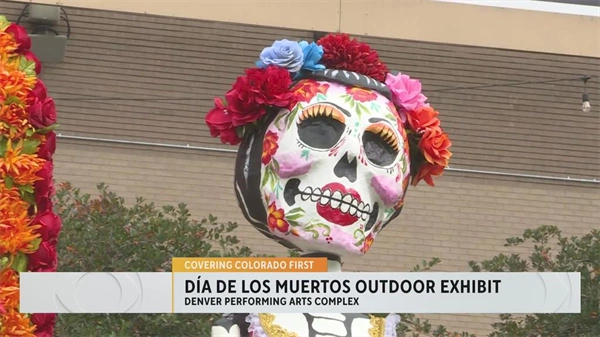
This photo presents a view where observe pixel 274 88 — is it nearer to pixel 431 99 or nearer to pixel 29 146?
pixel 29 146

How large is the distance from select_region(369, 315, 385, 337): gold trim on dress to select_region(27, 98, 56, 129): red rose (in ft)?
5.48

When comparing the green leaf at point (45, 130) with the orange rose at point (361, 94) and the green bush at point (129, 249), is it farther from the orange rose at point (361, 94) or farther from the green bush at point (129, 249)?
the green bush at point (129, 249)

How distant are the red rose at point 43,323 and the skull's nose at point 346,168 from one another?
140 centimetres

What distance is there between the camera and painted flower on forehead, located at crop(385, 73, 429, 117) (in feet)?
23.3

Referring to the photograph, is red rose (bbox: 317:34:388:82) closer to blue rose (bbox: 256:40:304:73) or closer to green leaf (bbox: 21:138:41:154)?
blue rose (bbox: 256:40:304:73)

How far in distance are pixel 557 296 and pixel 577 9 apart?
727 cm

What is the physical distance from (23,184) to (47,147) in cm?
25

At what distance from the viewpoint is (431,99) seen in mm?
13008

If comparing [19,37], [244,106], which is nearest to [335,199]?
[244,106]

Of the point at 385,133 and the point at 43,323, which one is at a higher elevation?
the point at 385,133

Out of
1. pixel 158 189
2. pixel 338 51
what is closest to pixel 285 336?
pixel 338 51

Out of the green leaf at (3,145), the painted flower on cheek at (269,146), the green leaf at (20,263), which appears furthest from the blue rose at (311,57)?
the green leaf at (20,263)

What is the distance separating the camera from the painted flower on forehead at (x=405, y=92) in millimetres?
7098

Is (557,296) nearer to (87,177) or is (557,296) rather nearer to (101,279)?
(101,279)
